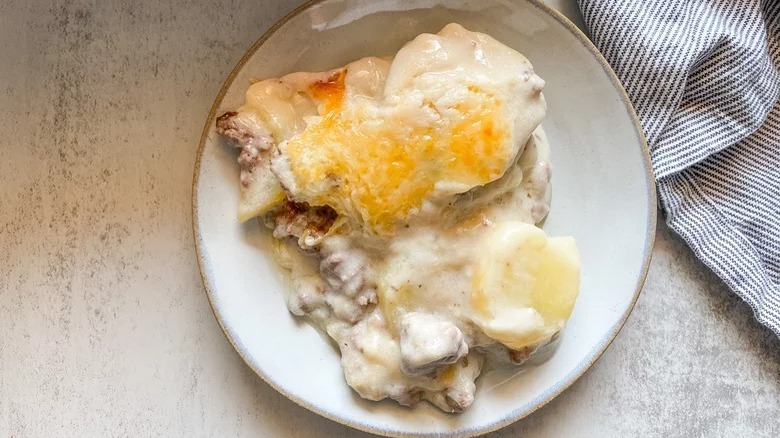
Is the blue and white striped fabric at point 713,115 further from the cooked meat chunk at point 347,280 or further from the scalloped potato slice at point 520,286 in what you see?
the cooked meat chunk at point 347,280

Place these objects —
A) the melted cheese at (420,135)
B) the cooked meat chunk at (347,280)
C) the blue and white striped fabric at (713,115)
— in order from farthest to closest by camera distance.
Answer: the blue and white striped fabric at (713,115)
the cooked meat chunk at (347,280)
the melted cheese at (420,135)

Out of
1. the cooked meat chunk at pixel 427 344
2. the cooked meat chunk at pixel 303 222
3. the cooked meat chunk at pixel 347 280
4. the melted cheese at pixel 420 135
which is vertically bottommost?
the cooked meat chunk at pixel 427 344

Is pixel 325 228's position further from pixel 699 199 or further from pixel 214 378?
pixel 699 199

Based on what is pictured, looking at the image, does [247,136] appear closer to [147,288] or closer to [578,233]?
[147,288]

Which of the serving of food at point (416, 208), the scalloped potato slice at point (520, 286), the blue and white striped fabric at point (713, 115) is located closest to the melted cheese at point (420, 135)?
the serving of food at point (416, 208)

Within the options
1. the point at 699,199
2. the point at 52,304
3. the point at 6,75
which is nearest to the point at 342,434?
the point at 52,304

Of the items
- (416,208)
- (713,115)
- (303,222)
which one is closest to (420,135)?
(416,208)
